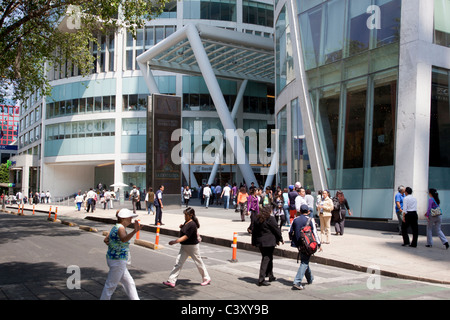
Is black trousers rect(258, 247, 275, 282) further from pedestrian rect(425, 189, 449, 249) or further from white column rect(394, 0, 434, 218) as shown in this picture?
white column rect(394, 0, 434, 218)

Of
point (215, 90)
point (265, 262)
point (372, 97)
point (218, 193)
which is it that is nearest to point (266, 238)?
point (265, 262)

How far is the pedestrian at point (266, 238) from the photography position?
7746mm

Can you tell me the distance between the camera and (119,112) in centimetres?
4803

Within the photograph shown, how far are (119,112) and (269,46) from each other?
2126 centimetres

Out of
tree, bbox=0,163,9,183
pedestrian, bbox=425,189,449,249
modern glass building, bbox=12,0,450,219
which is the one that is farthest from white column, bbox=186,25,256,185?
tree, bbox=0,163,9,183

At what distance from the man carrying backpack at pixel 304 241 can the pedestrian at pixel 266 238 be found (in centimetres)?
36

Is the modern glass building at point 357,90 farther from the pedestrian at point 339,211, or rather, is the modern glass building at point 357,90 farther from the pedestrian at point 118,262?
the pedestrian at point 118,262

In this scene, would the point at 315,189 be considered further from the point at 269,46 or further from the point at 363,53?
the point at 269,46

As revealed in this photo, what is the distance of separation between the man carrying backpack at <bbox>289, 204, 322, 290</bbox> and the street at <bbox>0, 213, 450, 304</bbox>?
236 millimetres

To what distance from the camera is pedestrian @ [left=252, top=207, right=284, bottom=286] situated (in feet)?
25.4

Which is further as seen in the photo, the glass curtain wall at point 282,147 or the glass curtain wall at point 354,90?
the glass curtain wall at point 282,147

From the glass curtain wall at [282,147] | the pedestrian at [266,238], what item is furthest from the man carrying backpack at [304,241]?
the glass curtain wall at [282,147]

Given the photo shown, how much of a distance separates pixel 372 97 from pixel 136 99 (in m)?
35.3
